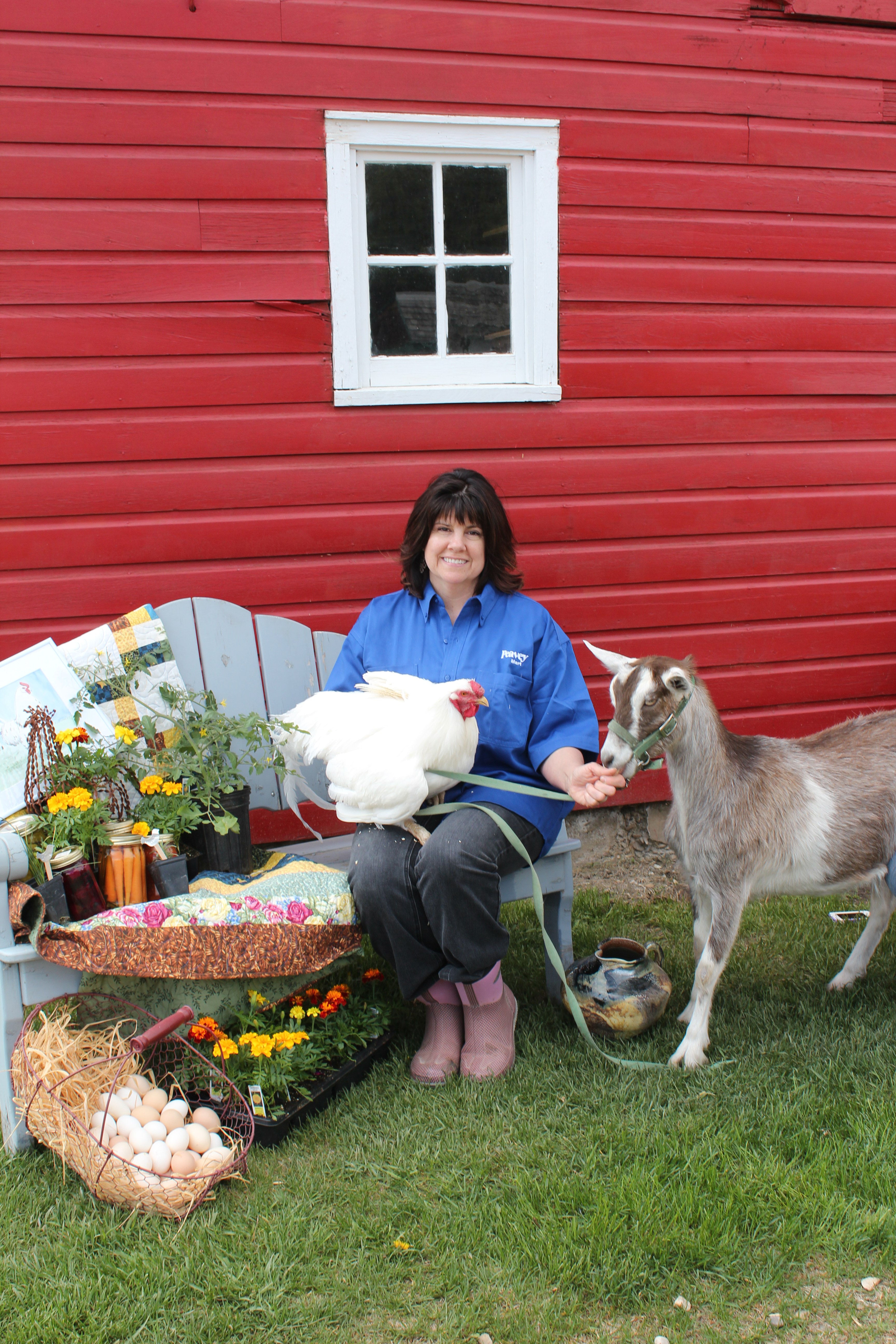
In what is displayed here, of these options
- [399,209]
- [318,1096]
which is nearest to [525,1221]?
[318,1096]

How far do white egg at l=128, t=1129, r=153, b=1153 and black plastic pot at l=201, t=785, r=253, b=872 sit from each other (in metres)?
0.76

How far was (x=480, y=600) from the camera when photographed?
10.1 feet

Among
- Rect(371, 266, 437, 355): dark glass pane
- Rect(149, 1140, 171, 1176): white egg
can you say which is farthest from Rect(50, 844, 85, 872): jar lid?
Rect(371, 266, 437, 355): dark glass pane

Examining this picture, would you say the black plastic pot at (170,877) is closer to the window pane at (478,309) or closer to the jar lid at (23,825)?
the jar lid at (23,825)

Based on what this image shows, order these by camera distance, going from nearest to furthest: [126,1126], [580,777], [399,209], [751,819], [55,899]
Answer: [126,1126] → [55,899] → [580,777] → [751,819] → [399,209]

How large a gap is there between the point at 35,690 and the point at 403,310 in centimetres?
214

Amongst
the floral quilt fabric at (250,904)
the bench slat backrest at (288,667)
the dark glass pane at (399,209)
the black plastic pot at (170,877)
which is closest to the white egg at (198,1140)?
the floral quilt fabric at (250,904)

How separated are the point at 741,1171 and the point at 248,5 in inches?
162

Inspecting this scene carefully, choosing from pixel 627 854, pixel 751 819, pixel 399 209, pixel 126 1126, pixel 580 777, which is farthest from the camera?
pixel 627 854

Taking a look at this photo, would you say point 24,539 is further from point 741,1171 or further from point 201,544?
point 741,1171

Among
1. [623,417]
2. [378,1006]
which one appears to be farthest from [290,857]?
[623,417]

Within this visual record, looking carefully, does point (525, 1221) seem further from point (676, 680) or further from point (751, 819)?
point (676, 680)

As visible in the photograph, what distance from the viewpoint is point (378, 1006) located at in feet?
9.84

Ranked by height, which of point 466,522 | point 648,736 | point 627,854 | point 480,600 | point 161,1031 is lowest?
point 627,854
